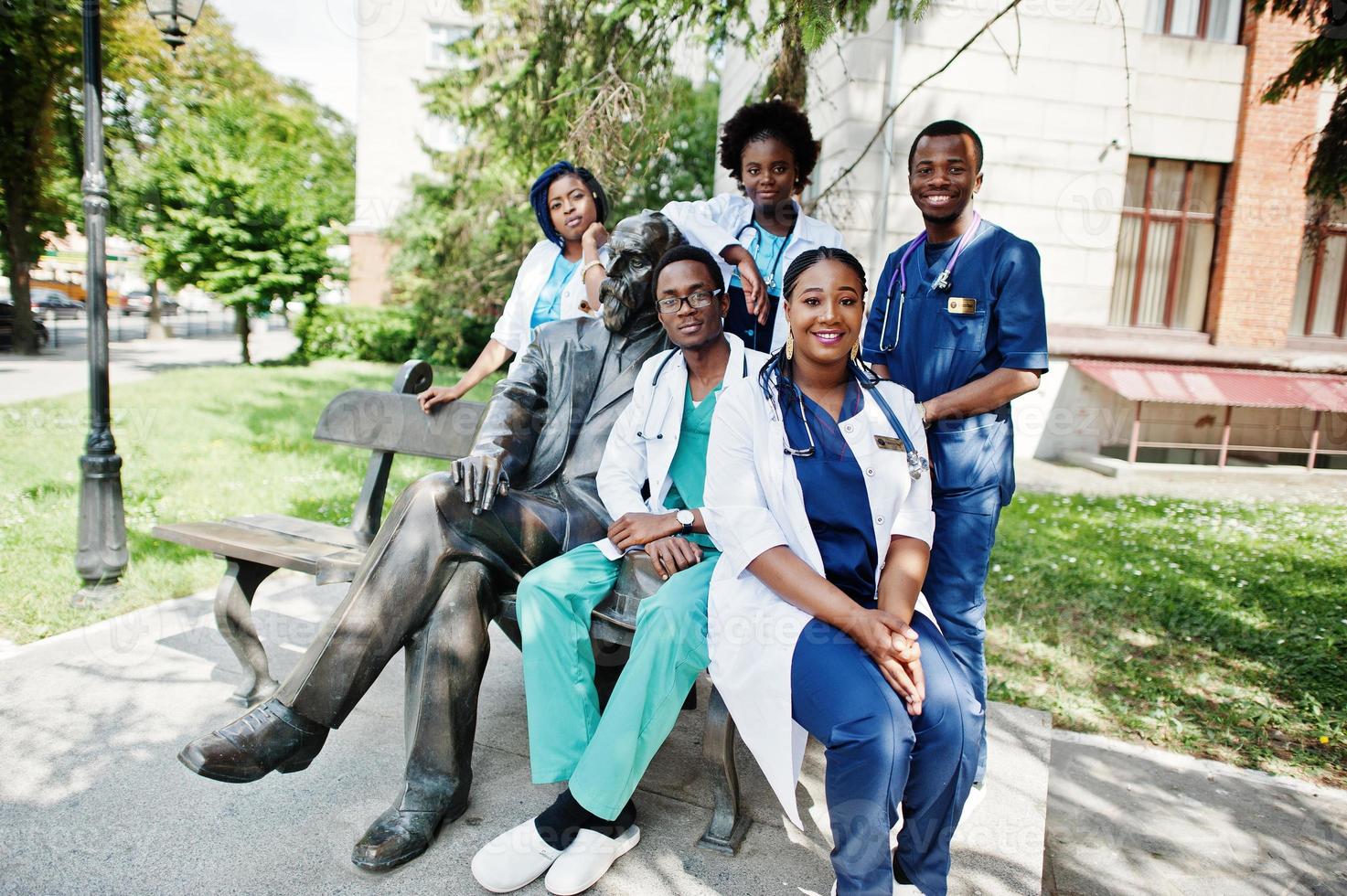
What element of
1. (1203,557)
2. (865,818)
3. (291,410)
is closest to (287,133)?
(291,410)

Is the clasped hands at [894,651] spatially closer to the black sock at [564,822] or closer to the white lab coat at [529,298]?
the black sock at [564,822]

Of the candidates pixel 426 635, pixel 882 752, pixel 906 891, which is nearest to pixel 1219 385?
pixel 906 891

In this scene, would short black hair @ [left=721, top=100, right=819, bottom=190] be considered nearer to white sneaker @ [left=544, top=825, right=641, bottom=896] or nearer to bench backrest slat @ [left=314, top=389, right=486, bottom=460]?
bench backrest slat @ [left=314, top=389, right=486, bottom=460]

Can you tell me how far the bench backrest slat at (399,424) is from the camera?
3.91 m

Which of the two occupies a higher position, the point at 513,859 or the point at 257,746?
the point at 257,746

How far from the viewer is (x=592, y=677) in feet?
8.66

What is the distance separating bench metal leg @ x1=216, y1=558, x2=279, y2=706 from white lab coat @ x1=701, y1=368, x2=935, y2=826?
6.57ft

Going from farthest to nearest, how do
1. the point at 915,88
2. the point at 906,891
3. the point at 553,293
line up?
the point at 553,293
the point at 915,88
the point at 906,891

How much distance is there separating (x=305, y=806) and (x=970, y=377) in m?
2.47

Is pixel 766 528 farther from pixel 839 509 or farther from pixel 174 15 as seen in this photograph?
pixel 174 15

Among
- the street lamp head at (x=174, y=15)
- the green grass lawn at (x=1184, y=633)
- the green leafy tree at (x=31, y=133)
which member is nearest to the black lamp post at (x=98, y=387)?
the street lamp head at (x=174, y=15)

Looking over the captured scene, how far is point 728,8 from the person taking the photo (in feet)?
16.9

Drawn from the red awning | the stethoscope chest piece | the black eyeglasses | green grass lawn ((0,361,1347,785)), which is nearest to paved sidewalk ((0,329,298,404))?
green grass lawn ((0,361,1347,785))

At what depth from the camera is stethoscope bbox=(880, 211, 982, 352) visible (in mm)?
2857
